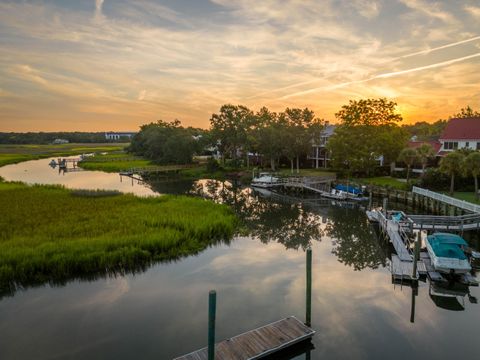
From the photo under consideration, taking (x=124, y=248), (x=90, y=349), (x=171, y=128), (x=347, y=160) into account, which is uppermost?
(x=171, y=128)

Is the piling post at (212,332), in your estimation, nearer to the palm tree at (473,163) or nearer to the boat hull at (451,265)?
the boat hull at (451,265)

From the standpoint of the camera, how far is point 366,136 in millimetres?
57969

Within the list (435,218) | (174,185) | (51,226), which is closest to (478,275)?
(435,218)

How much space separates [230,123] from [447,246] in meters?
66.7

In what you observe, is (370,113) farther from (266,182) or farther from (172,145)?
(172,145)

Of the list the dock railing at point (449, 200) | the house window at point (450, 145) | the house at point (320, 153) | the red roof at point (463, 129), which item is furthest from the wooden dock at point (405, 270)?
the house at point (320, 153)

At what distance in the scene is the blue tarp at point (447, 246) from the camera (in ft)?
66.2

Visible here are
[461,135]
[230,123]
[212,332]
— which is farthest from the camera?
[230,123]

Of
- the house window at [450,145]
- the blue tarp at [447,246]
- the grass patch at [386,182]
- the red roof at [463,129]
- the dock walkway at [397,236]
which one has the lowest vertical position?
the dock walkway at [397,236]

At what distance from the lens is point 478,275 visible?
70.3ft

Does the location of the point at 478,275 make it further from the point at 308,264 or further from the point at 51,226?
the point at 51,226

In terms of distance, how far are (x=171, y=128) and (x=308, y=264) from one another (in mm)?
98299

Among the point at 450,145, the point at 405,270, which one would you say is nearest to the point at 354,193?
the point at 450,145

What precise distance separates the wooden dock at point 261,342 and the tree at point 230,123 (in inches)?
2709
